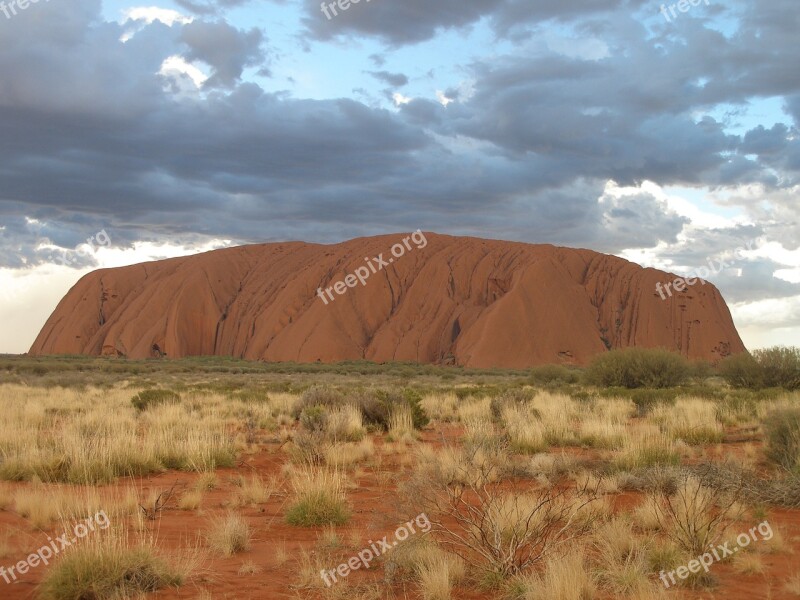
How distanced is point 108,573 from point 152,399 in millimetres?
14999

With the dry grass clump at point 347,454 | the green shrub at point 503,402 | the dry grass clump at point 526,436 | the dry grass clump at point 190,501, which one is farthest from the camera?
the green shrub at point 503,402

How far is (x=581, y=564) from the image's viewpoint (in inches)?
193

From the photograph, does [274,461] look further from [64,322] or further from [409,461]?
[64,322]

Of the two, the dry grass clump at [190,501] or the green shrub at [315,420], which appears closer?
the dry grass clump at [190,501]

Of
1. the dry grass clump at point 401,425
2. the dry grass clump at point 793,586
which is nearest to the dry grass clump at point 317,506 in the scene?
the dry grass clump at point 793,586

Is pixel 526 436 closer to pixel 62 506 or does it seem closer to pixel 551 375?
pixel 62 506

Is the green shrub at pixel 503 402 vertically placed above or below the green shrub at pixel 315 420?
below

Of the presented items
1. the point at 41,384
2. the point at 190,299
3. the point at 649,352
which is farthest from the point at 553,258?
the point at 41,384

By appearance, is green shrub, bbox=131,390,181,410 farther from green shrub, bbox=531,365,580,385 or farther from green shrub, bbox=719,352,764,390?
green shrub, bbox=531,365,580,385

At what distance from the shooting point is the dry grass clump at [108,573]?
15.7 ft

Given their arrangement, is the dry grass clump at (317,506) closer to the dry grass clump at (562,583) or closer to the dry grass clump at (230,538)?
the dry grass clump at (230,538)

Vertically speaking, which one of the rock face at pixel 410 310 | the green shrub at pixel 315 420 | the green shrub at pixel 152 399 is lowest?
the green shrub at pixel 315 420

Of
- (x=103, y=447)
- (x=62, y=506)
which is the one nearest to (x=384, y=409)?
(x=103, y=447)

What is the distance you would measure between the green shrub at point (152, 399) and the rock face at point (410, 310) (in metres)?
44.4
